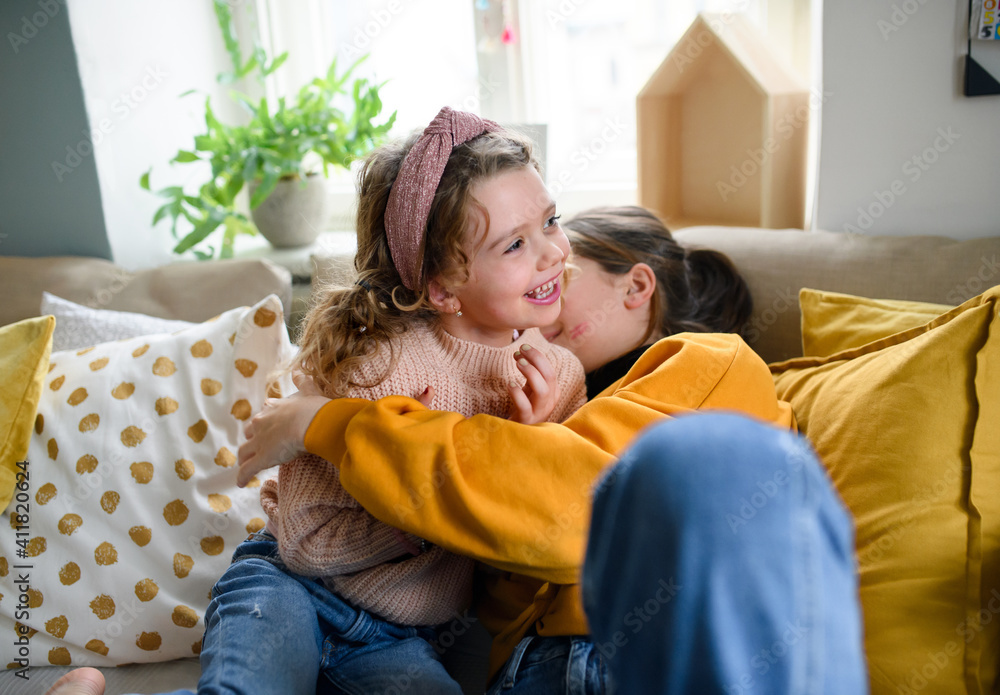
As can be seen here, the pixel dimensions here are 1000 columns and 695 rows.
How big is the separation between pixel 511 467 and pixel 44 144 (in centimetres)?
189

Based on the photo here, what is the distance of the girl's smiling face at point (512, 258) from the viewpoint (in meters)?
1.05

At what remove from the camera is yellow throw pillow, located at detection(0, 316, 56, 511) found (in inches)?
51.6

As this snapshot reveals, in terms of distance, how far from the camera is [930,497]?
915 mm

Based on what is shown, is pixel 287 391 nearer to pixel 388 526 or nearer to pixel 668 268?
pixel 388 526

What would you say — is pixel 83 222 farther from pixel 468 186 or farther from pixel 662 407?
pixel 662 407

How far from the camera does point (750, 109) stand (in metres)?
1.86

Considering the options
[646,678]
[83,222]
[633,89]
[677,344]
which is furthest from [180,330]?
[633,89]

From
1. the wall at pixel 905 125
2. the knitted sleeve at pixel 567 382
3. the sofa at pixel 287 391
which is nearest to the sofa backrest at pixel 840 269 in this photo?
the sofa at pixel 287 391

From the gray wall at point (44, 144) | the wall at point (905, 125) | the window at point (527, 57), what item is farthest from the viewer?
the window at point (527, 57)

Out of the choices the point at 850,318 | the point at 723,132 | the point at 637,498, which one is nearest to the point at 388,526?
the point at 637,498

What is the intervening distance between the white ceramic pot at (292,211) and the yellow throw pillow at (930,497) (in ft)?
5.98

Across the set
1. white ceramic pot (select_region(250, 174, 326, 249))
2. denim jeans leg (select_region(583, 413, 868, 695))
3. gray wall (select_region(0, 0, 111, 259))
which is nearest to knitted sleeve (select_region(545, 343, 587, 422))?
denim jeans leg (select_region(583, 413, 868, 695))

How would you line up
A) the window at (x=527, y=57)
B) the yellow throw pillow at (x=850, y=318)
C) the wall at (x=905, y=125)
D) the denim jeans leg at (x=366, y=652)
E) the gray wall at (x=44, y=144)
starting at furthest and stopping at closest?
the window at (x=527, y=57) → the gray wall at (x=44, y=144) → the wall at (x=905, y=125) → the yellow throw pillow at (x=850, y=318) → the denim jeans leg at (x=366, y=652)

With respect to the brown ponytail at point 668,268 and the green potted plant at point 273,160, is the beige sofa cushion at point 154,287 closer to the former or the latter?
the green potted plant at point 273,160
